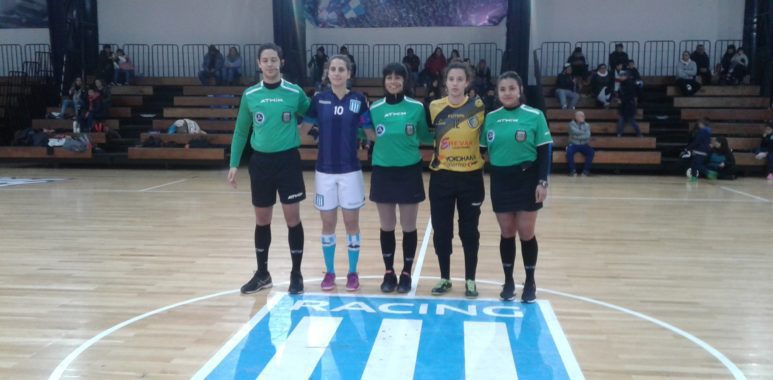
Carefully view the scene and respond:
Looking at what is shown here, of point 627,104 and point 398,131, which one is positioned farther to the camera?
point 627,104

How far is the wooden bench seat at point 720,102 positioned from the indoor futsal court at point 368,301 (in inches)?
298

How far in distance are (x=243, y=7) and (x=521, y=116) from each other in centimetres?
1414

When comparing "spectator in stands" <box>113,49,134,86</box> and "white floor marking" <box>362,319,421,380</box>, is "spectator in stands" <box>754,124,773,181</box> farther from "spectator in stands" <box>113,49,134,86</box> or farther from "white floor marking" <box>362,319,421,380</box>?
"spectator in stands" <box>113,49,134,86</box>

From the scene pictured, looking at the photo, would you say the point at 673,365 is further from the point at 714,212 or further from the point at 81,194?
the point at 81,194

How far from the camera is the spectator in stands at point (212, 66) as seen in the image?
1564cm

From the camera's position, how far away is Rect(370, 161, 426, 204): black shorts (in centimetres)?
396

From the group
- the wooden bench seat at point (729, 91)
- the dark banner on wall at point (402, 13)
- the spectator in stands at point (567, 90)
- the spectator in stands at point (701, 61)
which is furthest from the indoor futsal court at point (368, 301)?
the dark banner on wall at point (402, 13)

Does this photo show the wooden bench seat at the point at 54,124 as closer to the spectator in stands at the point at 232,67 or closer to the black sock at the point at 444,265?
the spectator in stands at the point at 232,67

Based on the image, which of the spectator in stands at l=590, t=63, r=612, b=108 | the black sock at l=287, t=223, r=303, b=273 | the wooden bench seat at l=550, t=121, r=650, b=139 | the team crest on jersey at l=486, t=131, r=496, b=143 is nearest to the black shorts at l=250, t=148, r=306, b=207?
the black sock at l=287, t=223, r=303, b=273

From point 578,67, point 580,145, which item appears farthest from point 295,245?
point 578,67

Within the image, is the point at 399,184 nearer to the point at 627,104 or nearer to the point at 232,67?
the point at 627,104

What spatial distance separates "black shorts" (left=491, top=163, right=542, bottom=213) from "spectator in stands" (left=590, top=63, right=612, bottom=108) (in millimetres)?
11429

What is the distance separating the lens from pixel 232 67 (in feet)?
51.3

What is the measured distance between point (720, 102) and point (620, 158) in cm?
347
